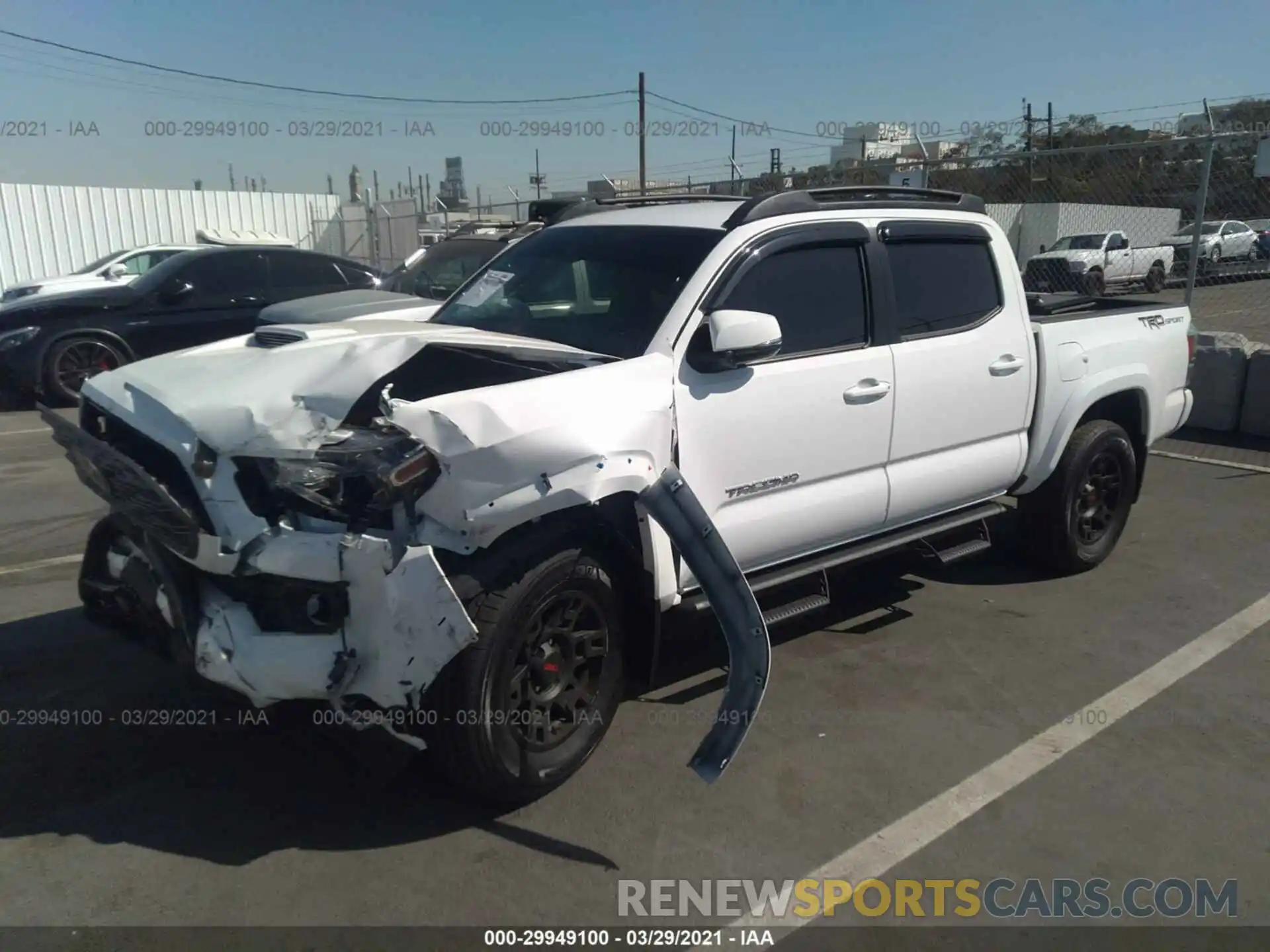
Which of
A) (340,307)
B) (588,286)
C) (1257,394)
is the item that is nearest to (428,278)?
(340,307)

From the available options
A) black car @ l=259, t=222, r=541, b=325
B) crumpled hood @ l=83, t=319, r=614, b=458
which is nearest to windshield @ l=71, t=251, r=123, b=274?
black car @ l=259, t=222, r=541, b=325

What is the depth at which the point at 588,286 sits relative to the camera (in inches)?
172

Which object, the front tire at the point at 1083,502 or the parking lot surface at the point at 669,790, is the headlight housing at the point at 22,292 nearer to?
the parking lot surface at the point at 669,790

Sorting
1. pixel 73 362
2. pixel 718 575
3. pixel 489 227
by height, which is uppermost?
pixel 489 227

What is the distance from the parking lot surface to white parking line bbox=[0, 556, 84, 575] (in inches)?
19.1

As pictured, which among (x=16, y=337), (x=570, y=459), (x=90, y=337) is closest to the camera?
(x=570, y=459)

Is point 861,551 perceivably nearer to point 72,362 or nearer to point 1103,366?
point 1103,366

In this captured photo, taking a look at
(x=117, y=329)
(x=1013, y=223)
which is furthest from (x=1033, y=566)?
(x=1013, y=223)

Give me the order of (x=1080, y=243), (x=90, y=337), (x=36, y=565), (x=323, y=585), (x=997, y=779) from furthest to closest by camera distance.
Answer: (x=1080, y=243) → (x=90, y=337) → (x=36, y=565) → (x=997, y=779) → (x=323, y=585)

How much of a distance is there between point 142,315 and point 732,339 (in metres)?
9.27

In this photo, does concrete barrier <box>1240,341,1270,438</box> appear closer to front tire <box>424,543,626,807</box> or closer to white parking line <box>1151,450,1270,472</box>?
white parking line <box>1151,450,1270,472</box>

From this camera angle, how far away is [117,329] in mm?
10680

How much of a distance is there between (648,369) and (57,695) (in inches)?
112
